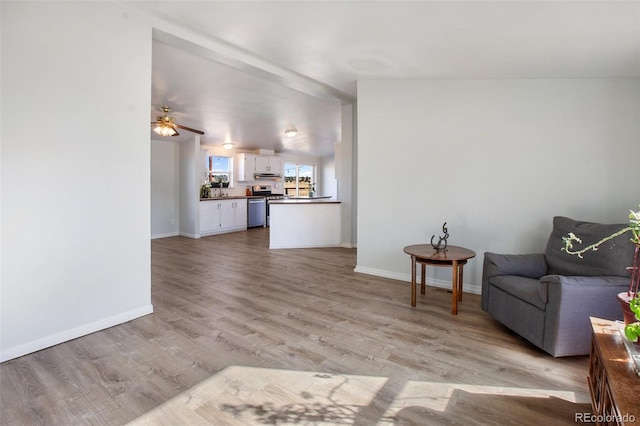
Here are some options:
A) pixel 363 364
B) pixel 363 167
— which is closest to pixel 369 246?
pixel 363 167

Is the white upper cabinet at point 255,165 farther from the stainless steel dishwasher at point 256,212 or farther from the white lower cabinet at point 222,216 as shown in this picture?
the white lower cabinet at point 222,216

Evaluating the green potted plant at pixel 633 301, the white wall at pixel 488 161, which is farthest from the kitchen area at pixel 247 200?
the green potted plant at pixel 633 301

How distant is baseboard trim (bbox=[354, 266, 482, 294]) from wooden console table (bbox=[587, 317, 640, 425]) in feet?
6.64

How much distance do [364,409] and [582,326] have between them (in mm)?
1629

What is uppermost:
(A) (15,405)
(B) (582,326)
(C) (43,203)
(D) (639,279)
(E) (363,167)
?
(E) (363,167)

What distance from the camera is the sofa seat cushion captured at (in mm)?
2419

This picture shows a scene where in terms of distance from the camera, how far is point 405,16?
8.67 feet

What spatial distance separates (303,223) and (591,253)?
4.52m

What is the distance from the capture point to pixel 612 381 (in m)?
1.32

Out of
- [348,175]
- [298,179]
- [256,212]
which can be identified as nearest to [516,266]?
[348,175]

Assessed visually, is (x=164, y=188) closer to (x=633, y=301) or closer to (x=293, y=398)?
(x=293, y=398)

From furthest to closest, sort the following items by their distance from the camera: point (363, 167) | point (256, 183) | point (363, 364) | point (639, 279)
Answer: point (256, 183)
point (363, 167)
point (363, 364)
point (639, 279)

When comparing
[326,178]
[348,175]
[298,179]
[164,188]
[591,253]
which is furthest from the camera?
[326,178]

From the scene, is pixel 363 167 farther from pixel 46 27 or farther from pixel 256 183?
pixel 256 183
